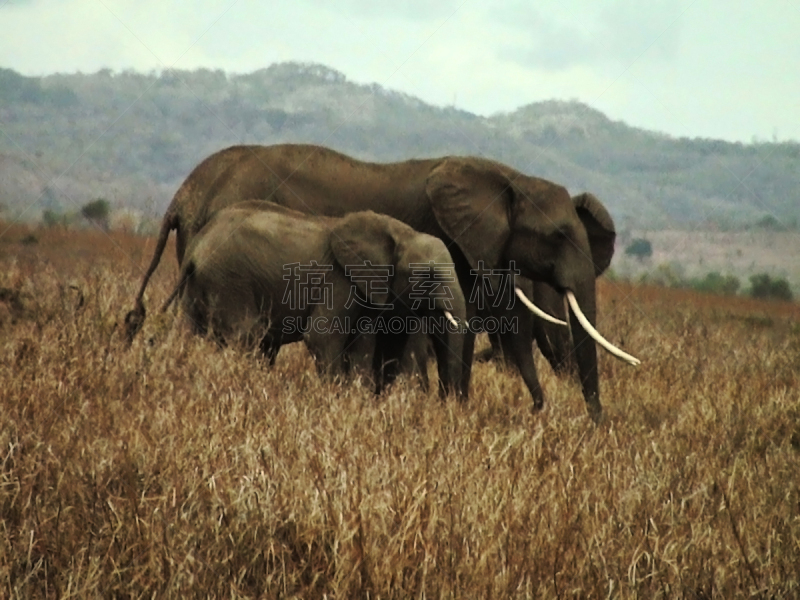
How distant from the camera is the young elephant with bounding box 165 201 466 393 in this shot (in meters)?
6.64

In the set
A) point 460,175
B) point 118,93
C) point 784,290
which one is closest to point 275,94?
point 118,93

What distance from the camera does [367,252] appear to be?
21.8ft

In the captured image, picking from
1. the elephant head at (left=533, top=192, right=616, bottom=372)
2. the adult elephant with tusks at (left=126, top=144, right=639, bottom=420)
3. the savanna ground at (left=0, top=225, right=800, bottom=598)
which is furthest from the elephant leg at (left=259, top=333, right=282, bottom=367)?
the elephant head at (left=533, top=192, right=616, bottom=372)

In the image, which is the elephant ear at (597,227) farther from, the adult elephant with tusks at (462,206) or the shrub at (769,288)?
the shrub at (769,288)

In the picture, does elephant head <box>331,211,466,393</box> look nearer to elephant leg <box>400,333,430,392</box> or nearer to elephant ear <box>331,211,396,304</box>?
elephant ear <box>331,211,396,304</box>

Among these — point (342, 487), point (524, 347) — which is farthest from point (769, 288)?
point (342, 487)

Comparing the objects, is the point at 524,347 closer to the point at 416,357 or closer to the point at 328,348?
the point at 416,357

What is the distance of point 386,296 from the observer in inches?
263

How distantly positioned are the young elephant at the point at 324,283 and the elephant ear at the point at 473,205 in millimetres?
482

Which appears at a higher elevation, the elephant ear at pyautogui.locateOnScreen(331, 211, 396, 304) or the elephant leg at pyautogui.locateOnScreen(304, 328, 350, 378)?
the elephant ear at pyautogui.locateOnScreen(331, 211, 396, 304)

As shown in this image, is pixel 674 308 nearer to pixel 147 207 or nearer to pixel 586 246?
pixel 147 207

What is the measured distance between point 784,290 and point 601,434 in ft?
61.0

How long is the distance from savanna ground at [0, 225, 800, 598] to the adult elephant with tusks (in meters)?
0.64

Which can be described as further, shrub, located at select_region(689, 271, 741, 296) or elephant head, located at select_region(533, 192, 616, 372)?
shrub, located at select_region(689, 271, 741, 296)
